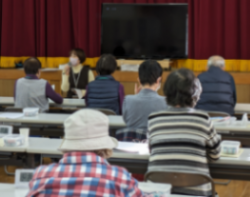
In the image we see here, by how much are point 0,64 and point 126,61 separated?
2.36m

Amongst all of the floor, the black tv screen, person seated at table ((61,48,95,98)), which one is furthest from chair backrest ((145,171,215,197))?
the black tv screen

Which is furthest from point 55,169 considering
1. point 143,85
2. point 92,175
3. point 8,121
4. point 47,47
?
point 47,47

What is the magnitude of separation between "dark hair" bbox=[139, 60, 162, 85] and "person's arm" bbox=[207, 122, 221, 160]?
0.90 metres

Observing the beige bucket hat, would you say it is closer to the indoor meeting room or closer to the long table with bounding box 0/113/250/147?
the indoor meeting room

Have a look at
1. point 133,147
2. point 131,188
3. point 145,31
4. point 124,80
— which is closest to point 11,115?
point 133,147

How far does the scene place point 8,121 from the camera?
160 inches

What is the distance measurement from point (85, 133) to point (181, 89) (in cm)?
108

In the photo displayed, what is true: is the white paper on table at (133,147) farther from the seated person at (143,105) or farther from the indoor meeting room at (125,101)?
the seated person at (143,105)

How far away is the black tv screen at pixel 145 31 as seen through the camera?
7.17 meters

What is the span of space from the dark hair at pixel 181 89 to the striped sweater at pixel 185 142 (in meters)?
0.05

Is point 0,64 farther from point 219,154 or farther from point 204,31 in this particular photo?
point 219,154

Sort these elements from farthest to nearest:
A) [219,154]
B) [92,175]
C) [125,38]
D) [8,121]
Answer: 1. [125,38]
2. [8,121]
3. [219,154]
4. [92,175]

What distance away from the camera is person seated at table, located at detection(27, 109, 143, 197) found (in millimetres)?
1562

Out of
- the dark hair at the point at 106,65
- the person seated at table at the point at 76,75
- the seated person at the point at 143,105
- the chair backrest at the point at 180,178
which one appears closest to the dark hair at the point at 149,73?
the seated person at the point at 143,105
